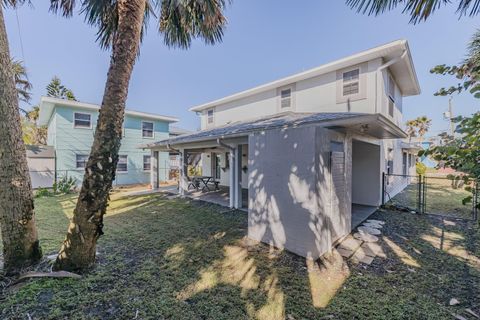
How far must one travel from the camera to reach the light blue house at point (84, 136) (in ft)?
46.8

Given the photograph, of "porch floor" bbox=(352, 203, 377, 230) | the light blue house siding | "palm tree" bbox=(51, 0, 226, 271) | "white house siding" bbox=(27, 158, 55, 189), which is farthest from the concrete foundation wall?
"white house siding" bbox=(27, 158, 55, 189)

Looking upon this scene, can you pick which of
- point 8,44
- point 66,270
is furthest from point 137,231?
point 8,44

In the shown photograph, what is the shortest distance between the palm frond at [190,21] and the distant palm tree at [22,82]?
56.7 ft

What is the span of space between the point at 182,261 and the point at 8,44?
15.5 feet

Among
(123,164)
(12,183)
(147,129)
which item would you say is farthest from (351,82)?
(123,164)

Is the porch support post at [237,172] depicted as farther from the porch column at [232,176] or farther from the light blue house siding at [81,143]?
the light blue house siding at [81,143]

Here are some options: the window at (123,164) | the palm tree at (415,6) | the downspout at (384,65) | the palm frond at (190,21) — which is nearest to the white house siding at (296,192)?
the palm tree at (415,6)

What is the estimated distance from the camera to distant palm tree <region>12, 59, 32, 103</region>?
15.9 meters

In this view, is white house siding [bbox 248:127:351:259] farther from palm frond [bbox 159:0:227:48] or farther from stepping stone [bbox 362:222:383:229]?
palm frond [bbox 159:0:227:48]

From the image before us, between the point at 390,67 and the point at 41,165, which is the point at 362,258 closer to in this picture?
the point at 390,67

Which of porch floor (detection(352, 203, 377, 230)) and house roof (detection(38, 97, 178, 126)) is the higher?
house roof (detection(38, 97, 178, 126))

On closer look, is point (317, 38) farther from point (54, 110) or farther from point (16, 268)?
point (54, 110)

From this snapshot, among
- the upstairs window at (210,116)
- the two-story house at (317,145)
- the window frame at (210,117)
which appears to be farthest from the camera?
the upstairs window at (210,116)

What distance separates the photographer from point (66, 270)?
11.9 feet
